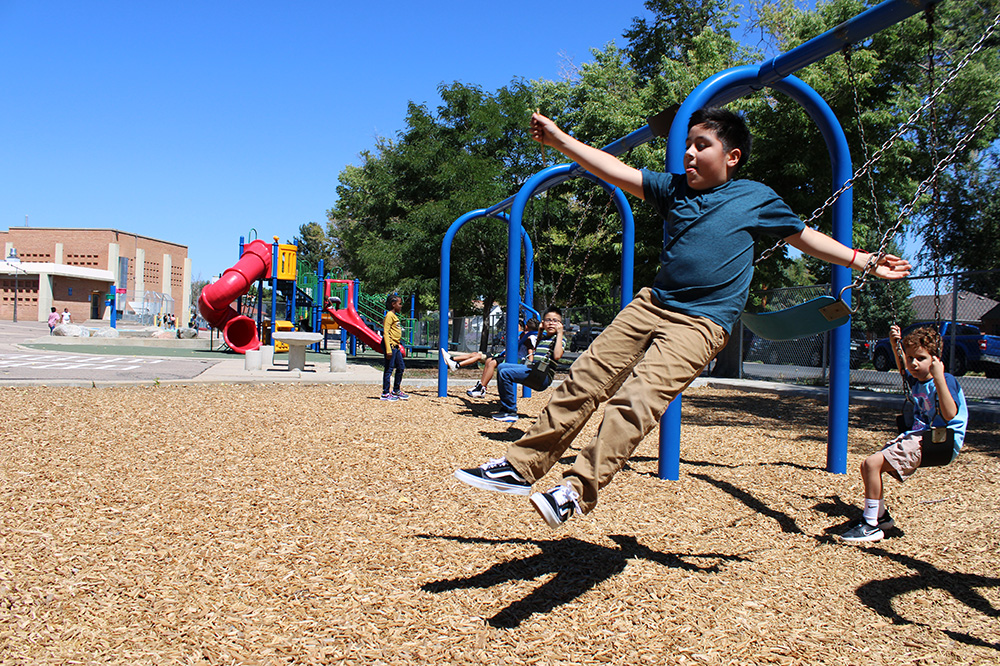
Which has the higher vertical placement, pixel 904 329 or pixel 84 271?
pixel 84 271

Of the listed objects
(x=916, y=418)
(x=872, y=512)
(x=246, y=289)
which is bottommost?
(x=872, y=512)

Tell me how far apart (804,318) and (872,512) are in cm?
107

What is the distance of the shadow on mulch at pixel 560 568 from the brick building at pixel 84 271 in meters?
55.5

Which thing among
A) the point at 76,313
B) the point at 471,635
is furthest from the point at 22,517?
the point at 76,313

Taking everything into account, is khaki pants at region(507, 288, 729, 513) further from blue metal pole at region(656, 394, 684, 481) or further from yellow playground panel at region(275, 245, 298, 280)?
yellow playground panel at region(275, 245, 298, 280)

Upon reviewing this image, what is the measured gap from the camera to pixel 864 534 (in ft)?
11.5

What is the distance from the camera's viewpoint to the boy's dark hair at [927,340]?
336 centimetres

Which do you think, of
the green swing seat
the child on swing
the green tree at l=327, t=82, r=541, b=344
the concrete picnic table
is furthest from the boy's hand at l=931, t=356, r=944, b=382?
the green tree at l=327, t=82, r=541, b=344

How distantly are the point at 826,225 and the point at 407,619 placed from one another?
15.2 m

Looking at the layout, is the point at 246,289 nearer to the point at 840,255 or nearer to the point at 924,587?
the point at 840,255

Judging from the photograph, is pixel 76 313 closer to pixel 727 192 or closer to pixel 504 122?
pixel 504 122

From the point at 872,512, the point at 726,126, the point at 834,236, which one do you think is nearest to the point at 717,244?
the point at 726,126

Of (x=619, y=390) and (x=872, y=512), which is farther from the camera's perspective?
(x=872, y=512)

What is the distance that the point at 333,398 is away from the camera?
31.8 feet
